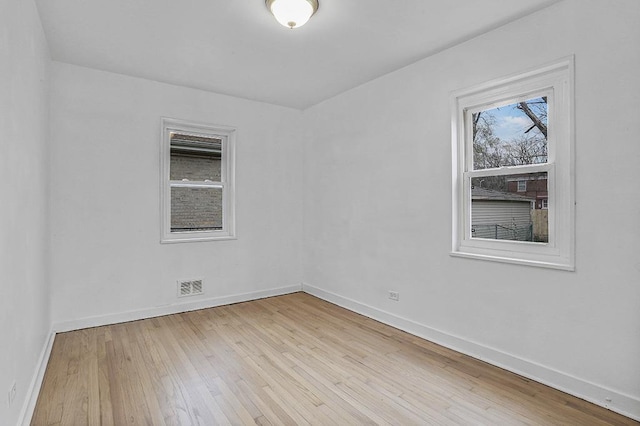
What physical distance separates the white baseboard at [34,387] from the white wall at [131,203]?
25.7 inches

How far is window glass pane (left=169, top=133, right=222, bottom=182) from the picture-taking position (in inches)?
165

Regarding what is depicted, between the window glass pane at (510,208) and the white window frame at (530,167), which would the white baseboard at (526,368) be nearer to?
the white window frame at (530,167)

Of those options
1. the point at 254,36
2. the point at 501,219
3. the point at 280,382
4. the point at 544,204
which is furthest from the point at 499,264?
the point at 254,36

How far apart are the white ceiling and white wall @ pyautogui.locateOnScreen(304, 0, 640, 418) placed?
0.28 metres

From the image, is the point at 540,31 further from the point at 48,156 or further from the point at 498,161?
Result: the point at 48,156

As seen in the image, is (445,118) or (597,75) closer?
(597,75)

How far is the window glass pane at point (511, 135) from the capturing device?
2600 millimetres

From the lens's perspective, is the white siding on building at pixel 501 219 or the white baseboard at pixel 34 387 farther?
the white siding on building at pixel 501 219

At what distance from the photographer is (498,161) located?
9.44ft

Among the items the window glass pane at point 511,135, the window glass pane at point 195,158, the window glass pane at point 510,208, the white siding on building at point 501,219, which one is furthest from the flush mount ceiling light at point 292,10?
the window glass pane at point 195,158

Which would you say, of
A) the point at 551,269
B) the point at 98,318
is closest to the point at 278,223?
the point at 98,318

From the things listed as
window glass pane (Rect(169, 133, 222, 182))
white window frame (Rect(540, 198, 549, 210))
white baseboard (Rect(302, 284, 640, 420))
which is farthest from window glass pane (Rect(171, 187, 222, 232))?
white window frame (Rect(540, 198, 549, 210))

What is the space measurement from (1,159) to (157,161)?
2379mm

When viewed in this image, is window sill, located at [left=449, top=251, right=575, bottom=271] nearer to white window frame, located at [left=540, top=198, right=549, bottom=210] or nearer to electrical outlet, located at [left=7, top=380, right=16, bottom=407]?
white window frame, located at [left=540, top=198, right=549, bottom=210]
